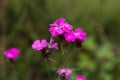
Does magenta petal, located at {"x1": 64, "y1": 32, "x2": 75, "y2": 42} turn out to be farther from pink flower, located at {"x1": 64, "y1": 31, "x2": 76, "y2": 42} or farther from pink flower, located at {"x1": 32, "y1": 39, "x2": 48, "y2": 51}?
pink flower, located at {"x1": 32, "y1": 39, "x2": 48, "y2": 51}

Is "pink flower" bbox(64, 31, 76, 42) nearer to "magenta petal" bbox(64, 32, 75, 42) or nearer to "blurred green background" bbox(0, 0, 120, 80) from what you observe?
"magenta petal" bbox(64, 32, 75, 42)

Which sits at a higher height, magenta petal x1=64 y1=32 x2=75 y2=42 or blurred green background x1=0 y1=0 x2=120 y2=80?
blurred green background x1=0 y1=0 x2=120 y2=80

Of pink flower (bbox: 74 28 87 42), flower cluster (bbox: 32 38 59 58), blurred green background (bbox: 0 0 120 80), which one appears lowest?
flower cluster (bbox: 32 38 59 58)

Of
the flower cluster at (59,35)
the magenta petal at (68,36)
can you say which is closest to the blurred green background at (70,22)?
the flower cluster at (59,35)

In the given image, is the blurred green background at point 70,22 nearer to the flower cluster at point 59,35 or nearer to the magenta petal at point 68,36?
the flower cluster at point 59,35

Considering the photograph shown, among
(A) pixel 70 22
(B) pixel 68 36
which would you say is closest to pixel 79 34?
(B) pixel 68 36

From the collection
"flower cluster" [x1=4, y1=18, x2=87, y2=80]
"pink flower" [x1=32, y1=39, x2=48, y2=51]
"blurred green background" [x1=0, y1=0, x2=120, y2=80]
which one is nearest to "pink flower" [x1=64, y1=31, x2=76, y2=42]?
"flower cluster" [x1=4, y1=18, x2=87, y2=80]

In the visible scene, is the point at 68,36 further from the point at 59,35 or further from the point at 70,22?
the point at 70,22

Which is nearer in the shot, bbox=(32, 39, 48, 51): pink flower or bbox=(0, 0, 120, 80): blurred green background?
bbox=(32, 39, 48, 51): pink flower
